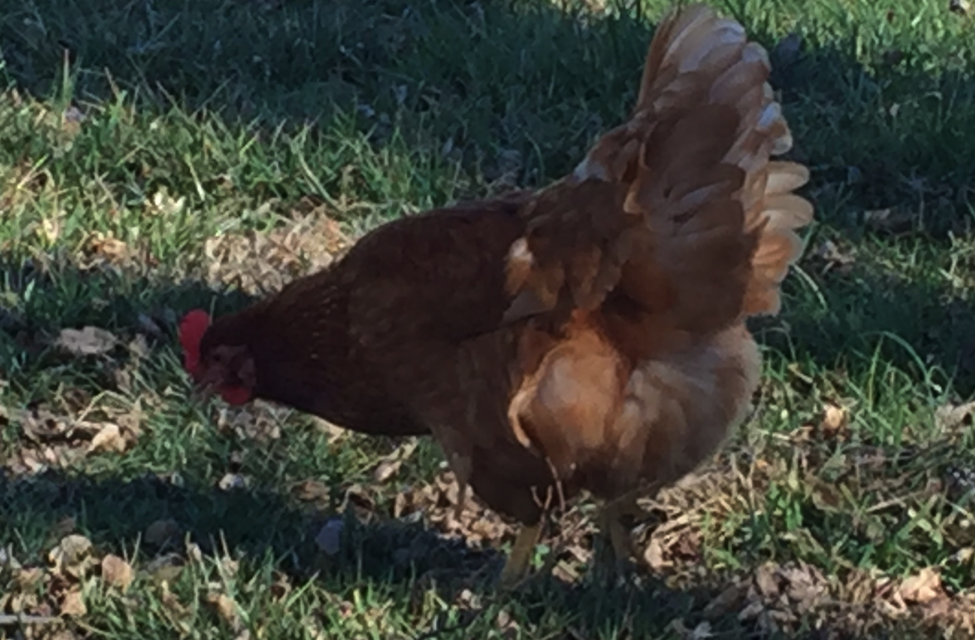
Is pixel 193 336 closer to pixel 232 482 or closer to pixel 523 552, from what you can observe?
pixel 232 482

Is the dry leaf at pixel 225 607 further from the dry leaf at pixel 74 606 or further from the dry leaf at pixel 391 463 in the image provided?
the dry leaf at pixel 391 463

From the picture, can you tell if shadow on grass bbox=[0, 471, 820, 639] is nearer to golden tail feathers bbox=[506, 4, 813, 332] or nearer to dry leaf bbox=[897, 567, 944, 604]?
dry leaf bbox=[897, 567, 944, 604]

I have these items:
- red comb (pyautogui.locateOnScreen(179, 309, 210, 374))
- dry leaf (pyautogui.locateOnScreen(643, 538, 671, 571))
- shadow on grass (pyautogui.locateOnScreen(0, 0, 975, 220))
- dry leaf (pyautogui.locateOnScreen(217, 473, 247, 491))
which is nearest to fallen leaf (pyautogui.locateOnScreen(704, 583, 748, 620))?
dry leaf (pyautogui.locateOnScreen(643, 538, 671, 571))

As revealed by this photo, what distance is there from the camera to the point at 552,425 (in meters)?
3.38

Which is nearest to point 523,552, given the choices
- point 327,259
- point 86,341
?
point 86,341

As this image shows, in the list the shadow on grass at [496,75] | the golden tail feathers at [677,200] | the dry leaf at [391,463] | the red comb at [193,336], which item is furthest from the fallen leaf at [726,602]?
the shadow on grass at [496,75]

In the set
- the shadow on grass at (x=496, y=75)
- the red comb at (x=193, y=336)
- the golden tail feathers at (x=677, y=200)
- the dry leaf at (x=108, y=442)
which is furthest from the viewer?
the shadow on grass at (x=496, y=75)

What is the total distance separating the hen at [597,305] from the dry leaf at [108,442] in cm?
68

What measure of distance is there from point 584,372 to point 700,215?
0.39m

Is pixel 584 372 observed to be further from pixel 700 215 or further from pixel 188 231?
pixel 188 231

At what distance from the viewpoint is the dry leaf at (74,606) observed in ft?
11.2

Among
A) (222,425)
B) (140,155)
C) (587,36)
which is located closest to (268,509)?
(222,425)

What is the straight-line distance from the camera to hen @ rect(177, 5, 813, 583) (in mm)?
3285

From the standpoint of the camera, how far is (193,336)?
377 centimetres
